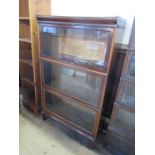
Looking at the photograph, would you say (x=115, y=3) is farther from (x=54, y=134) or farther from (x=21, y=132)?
(x=21, y=132)

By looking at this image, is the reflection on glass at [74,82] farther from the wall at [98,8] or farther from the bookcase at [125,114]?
the wall at [98,8]

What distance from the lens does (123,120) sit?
137 cm

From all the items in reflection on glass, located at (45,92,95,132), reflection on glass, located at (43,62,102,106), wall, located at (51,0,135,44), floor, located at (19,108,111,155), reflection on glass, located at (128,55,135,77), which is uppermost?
wall, located at (51,0,135,44)

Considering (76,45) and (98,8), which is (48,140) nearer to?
(76,45)

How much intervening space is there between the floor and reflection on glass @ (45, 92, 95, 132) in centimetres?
23

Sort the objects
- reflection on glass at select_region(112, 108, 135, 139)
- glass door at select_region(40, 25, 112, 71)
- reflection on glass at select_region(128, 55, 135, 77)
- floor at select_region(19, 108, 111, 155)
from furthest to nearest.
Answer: floor at select_region(19, 108, 111, 155) < reflection on glass at select_region(112, 108, 135, 139) < glass door at select_region(40, 25, 112, 71) < reflection on glass at select_region(128, 55, 135, 77)

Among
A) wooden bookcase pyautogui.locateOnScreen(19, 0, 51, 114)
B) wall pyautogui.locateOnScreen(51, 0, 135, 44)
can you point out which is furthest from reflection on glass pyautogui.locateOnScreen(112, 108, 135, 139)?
wooden bookcase pyautogui.locateOnScreen(19, 0, 51, 114)

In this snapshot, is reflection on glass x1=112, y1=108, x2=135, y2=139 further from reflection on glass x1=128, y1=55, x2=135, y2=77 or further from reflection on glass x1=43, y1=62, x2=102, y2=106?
reflection on glass x1=128, y1=55, x2=135, y2=77

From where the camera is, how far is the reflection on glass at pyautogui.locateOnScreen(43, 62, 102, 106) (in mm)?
1372

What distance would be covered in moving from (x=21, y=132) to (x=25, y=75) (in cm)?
81

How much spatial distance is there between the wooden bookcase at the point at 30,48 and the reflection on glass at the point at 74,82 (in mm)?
244

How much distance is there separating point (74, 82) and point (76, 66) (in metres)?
0.27

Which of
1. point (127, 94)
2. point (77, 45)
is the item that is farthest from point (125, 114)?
point (77, 45)

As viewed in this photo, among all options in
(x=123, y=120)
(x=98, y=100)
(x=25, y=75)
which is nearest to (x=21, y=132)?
(x=25, y=75)
